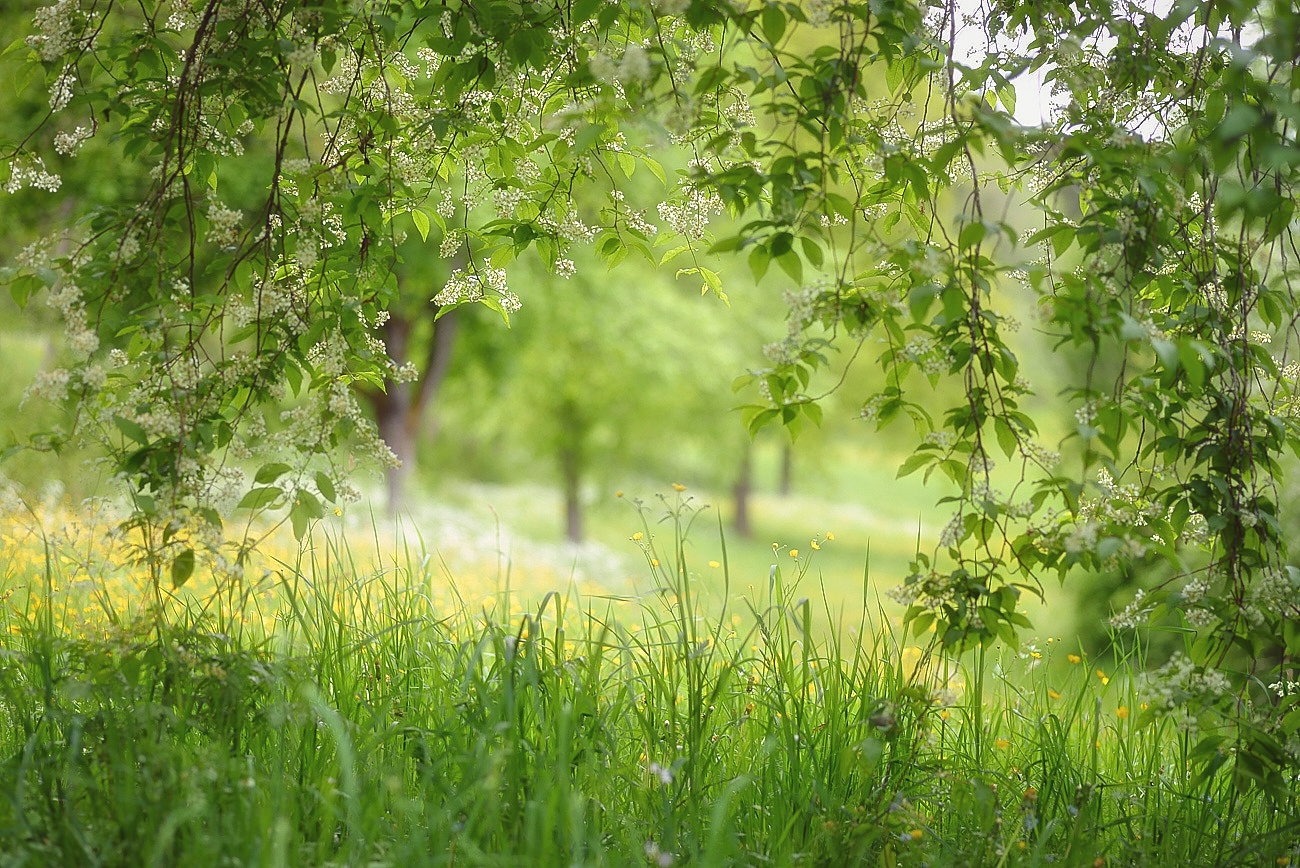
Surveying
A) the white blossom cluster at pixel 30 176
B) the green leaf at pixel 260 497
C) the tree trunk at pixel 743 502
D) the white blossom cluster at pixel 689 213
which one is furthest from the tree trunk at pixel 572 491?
the green leaf at pixel 260 497

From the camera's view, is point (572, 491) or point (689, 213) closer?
point (689, 213)

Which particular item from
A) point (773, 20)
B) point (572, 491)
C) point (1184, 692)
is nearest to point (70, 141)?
point (773, 20)

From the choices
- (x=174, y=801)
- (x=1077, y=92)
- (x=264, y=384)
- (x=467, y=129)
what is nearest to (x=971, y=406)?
(x=1077, y=92)

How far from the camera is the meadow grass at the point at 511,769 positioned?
6.14 feet

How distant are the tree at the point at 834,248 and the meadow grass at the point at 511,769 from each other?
0.37m

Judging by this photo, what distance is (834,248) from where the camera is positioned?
1.93 m

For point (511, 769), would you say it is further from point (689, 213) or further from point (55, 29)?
point (55, 29)

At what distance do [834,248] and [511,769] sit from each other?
139cm

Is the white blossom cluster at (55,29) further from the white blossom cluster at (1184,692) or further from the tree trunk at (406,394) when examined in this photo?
the tree trunk at (406,394)

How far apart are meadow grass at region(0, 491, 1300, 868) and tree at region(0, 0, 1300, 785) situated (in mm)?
367

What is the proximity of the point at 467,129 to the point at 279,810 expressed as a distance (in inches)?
69.2

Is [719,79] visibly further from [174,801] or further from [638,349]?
[638,349]

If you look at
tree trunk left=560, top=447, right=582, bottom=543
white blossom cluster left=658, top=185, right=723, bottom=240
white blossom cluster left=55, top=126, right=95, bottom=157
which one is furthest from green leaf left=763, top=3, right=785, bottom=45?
tree trunk left=560, top=447, right=582, bottom=543

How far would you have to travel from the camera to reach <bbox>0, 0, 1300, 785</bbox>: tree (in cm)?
189
